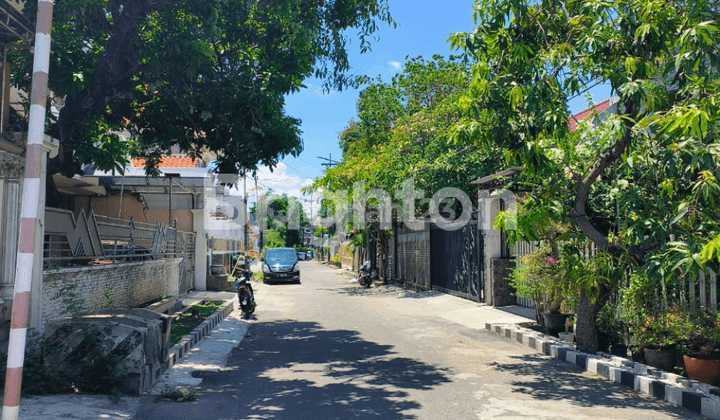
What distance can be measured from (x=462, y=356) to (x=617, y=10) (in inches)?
211

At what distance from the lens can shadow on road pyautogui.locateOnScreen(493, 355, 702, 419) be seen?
6293mm

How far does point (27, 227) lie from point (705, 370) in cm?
697

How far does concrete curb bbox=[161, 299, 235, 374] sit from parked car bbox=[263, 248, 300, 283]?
12681mm

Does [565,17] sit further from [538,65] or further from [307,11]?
[307,11]

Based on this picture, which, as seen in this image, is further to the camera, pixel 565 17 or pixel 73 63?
pixel 73 63

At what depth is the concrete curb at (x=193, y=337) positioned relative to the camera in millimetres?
8430

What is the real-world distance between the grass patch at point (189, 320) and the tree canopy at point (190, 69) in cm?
324

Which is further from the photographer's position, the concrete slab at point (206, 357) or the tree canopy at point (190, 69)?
the tree canopy at point (190, 69)

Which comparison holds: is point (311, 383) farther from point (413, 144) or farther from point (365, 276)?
point (365, 276)

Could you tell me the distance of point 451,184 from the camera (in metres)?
19.2

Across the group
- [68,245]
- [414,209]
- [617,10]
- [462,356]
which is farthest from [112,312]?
[414,209]

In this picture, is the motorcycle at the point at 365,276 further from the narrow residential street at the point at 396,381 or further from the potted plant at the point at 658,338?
the potted plant at the point at 658,338

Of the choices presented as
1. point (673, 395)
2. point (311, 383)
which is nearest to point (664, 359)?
point (673, 395)

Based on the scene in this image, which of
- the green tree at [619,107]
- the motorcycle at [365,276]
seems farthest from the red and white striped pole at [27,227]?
the motorcycle at [365,276]
